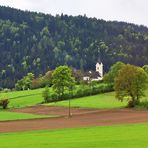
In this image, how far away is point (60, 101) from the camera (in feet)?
392

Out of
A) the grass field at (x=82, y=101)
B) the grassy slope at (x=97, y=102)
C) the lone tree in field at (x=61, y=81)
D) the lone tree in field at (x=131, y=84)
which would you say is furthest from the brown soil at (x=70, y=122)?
the lone tree in field at (x=61, y=81)

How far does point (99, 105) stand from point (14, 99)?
36988mm

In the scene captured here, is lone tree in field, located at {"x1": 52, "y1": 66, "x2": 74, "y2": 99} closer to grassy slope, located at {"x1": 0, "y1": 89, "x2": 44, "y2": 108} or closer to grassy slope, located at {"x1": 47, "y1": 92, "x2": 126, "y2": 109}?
grassy slope, located at {"x1": 0, "y1": 89, "x2": 44, "y2": 108}

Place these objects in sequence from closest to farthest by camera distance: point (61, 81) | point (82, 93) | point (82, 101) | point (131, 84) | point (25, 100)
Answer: point (131, 84), point (82, 101), point (61, 81), point (82, 93), point (25, 100)

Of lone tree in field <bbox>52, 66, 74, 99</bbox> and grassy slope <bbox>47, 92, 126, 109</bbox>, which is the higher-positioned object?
lone tree in field <bbox>52, 66, 74, 99</bbox>

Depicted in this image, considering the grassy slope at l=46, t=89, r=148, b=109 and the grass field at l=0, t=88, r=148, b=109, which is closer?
the grassy slope at l=46, t=89, r=148, b=109

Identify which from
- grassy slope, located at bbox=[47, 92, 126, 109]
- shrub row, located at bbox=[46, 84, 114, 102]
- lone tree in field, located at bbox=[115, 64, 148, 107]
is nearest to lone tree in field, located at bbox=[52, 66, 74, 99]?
shrub row, located at bbox=[46, 84, 114, 102]

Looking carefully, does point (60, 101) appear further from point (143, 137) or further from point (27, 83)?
point (143, 137)

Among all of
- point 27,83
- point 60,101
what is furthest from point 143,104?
point 27,83

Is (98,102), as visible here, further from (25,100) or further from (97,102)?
(25,100)

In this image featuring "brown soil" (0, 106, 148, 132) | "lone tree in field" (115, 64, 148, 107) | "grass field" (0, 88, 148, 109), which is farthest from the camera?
"grass field" (0, 88, 148, 109)

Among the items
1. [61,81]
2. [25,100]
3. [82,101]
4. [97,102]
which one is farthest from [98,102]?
[25,100]

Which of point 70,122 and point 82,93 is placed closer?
point 70,122

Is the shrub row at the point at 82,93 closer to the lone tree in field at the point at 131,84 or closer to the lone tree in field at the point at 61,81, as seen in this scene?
the lone tree in field at the point at 61,81
